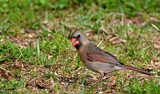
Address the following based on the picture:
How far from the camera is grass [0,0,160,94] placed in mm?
4918

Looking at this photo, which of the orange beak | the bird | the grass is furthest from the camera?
the orange beak

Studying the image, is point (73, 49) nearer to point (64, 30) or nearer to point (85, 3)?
point (64, 30)

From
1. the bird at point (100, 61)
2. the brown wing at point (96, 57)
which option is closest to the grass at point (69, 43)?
the bird at point (100, 61)

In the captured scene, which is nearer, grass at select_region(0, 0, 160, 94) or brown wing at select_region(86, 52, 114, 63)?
grass at select_region(0, 0, 160, 94)

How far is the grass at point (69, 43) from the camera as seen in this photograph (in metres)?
4.92

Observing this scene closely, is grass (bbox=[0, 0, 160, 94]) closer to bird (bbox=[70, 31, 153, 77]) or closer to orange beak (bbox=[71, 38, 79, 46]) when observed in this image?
bird (bbox=[70, 31, 153, 77])

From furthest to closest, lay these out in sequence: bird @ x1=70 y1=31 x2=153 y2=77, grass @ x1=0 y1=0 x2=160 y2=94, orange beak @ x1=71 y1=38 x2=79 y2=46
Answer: orange beak @ x1=71 y1=38 x2=79 y2=46 < bird @ x1=70 y1=31 x2=153 y2=77 < grass @ x1=0 y1=0 x2=160 y2=94

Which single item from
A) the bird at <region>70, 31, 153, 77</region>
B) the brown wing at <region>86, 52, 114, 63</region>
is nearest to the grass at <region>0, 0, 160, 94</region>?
the bird at <region>70, 31, 153, 77</region>

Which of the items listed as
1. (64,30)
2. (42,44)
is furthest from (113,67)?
(64,30)

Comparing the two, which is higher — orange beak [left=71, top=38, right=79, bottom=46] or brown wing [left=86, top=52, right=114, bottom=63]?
orange beak [left=71, top=38, right=79, bottom=46]

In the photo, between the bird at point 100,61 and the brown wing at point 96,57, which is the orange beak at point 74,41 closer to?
the bird at point 100,61

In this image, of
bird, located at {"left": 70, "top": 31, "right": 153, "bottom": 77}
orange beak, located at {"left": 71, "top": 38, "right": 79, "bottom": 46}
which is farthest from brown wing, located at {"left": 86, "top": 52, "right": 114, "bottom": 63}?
orange beak, located at {"left": 71, "top": 38, "right": 79, "bottom": 46}

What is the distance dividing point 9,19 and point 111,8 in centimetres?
224

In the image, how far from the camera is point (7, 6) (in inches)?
316
